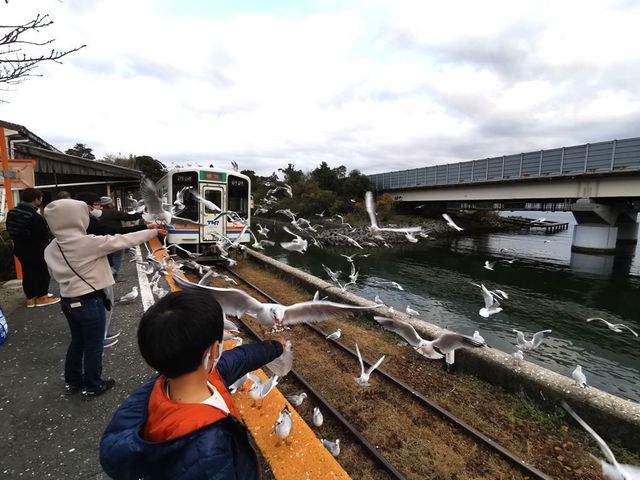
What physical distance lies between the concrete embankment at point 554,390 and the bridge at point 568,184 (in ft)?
57.8

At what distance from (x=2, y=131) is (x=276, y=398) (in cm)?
600

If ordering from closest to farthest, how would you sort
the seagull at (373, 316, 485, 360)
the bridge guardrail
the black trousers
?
the seagull at (373, 316, 485, 360) < the black trousers < the bridge guardrail

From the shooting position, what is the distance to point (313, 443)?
265 cm

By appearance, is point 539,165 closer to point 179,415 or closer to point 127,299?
point 127,299

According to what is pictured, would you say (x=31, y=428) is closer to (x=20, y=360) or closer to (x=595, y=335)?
(x=20, y=360)

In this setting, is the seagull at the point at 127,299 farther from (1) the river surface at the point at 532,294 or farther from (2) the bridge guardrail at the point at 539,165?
(2) the bridge guardrail at the point at 539,165

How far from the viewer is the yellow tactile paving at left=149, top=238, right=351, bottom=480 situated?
239cm

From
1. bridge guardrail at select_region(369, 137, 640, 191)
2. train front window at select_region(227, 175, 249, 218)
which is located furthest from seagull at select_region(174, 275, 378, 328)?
bridge guardrail at select_region(369, 137, 640, 191)

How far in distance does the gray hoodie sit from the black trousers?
251 centimetres

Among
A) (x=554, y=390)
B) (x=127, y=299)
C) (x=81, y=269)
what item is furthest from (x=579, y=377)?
(x=127, y=299)

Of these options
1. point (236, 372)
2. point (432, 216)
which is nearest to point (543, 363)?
point (236, 372)

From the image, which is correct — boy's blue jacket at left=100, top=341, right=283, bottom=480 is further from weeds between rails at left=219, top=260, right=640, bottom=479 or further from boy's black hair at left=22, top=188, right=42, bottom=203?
boy's black hair at left=22, top=188, right=42, bottom=203

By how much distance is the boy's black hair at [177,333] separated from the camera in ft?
3.60

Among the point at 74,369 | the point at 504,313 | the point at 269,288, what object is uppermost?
Answer: the point at 74,369
